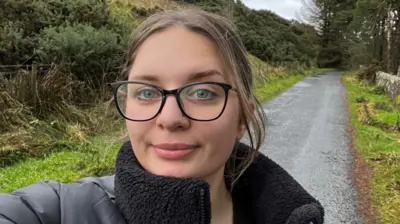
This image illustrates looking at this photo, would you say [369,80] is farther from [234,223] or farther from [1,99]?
[234,223]

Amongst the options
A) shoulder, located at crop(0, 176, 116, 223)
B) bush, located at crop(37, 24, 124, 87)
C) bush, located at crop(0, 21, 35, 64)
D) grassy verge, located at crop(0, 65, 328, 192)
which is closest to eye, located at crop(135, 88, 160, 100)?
shoulder, located at crop(0, 176, 116, 223)

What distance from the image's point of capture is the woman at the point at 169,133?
1062 mm

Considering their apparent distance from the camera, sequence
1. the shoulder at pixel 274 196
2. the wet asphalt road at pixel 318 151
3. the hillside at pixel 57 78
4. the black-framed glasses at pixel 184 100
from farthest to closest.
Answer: the hillside at pixel 57 78 < the wet asphalt road at pixel 318 151 < the shoulder at pixel 274 196 < the black-framed glasses at pixel 184 100

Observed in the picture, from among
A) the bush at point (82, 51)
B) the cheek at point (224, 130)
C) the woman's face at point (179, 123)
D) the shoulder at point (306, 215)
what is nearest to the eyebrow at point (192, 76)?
the woman's face at point (179, 123)

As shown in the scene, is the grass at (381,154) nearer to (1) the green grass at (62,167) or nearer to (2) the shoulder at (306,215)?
(1) the green grass at (62,167)

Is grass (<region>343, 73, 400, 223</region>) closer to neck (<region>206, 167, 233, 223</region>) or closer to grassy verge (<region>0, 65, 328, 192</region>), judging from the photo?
grassy verge (<region>0, 65, 328, 192</region>)

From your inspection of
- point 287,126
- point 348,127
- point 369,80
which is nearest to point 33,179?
point 287,126

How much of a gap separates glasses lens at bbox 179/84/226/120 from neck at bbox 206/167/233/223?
0.28 meters

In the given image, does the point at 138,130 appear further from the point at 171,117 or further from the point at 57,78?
the point at 57,78

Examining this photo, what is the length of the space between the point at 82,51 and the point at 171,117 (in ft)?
23.7

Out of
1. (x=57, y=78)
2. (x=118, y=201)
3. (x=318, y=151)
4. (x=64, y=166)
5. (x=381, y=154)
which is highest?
(x=118, y=201)

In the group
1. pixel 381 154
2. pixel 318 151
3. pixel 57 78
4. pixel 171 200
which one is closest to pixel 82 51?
pixel 57 78

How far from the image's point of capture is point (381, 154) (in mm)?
7086

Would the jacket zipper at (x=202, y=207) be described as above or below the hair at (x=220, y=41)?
below
